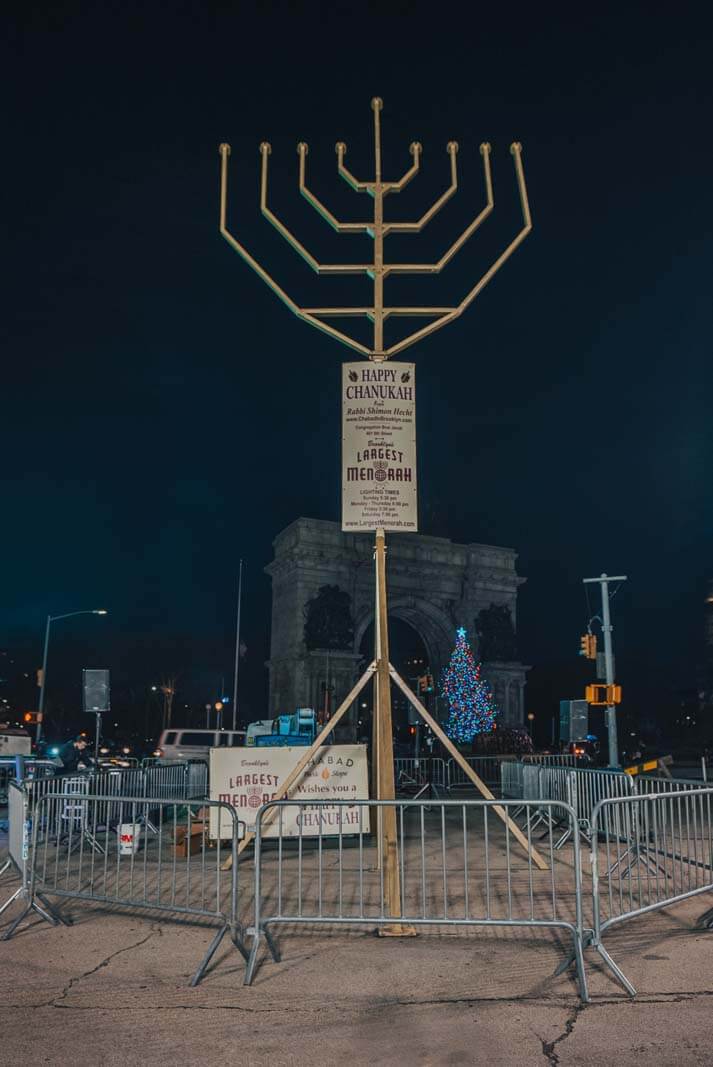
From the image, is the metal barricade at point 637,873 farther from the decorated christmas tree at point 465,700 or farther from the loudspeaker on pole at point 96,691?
the decorated christmas tree at point 465,700

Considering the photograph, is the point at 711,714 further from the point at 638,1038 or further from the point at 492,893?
the point at 638,1038

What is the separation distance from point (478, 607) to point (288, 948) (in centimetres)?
4490

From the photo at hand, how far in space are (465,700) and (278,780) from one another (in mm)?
32897

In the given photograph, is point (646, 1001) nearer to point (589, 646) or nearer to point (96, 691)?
point (96, 691)

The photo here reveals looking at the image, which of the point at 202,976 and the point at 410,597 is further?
the point at 410,597

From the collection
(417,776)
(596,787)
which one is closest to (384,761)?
(596,787)

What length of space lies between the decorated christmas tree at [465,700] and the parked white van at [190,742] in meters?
20.6

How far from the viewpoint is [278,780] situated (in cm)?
1059

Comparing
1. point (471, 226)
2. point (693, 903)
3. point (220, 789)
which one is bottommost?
point (693, 903)

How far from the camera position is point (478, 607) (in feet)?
165

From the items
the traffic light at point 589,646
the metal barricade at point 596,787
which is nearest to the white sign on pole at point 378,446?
the metal barricade at point 596,787

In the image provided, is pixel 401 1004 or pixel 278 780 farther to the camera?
pixel 278 780

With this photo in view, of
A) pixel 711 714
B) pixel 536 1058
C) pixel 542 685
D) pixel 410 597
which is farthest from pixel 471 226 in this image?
pixel 542 685

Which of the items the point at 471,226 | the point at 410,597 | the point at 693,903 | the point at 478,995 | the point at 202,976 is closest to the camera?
the point at 478,995
